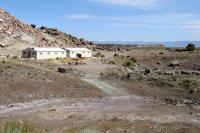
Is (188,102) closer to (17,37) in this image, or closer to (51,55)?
(51,55)

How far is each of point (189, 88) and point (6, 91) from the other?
20692 mm

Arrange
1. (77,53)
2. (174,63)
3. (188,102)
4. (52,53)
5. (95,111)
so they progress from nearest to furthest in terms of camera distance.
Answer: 1. (95,111)
2. (188,102)
3. (174,63)
4. (52,53)
5. (77,53)

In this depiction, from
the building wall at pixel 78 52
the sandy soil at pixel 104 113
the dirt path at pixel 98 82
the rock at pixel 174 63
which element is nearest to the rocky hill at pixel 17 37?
the building wall at pixel 78 52

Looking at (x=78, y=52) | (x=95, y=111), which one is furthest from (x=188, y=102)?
(x=78, y=52)

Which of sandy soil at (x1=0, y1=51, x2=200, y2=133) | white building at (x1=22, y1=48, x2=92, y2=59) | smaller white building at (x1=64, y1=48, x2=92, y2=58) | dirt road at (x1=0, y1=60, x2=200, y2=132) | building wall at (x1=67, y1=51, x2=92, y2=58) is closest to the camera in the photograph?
sandy soil at (x1=0, y1=51, x2=200, y2=133)

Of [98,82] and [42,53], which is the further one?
[42,53]

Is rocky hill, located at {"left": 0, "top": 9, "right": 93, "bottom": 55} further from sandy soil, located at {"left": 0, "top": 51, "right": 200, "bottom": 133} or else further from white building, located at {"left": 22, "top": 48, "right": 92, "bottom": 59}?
sandy soil, located at {"left": 0, "top": 51, "right": 200, "bottom": 133}

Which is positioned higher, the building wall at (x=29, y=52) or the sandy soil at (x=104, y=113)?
the building wall at (x=29, y=52)

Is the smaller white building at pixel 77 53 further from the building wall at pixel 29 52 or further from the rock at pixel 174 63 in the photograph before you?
the rock at pixel 174 63

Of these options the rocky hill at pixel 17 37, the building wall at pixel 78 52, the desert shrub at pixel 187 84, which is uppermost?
the rocky hill at pixel 17 37

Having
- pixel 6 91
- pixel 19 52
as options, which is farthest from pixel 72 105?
pixel 19 52

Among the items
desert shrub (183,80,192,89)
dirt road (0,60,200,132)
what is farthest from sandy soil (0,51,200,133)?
desert shrub (183,80,192,89)

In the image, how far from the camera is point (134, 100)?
43.3 m

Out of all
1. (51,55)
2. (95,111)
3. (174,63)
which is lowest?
(95,111)
